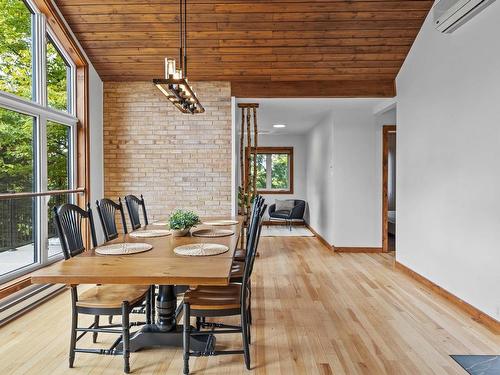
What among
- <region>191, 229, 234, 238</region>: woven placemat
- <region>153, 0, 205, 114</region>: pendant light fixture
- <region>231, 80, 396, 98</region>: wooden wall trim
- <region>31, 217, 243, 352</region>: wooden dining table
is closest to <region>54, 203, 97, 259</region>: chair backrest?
<region>31, 217, 243, 352</region>: wooden dining table

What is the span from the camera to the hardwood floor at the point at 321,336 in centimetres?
239

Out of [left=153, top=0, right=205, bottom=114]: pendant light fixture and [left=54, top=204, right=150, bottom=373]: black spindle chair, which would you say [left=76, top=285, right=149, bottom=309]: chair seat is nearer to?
[left=54, top=204, right=150, bottom=373]: black spindle chair

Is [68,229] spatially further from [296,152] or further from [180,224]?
[296,152]

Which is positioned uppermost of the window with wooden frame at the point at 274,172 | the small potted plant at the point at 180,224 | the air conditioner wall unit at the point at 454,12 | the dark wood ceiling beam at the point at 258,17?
the dark wood ceiling beam at the point at 258,17

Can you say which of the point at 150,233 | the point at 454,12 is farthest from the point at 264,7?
the point at 150,233

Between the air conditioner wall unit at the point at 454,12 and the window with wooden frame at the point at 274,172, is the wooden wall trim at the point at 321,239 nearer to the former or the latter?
the window with wooden frame at the point at 274,172

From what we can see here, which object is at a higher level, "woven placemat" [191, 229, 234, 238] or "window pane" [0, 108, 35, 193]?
"window pane" [0, 108, 35, 193]

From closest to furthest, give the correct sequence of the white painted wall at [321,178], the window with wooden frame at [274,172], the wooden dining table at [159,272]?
the wooden dining table at [159,272] < the white painted wall at [321,178] < the window with wooden frame at [274,172]

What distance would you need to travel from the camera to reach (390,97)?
207 inches

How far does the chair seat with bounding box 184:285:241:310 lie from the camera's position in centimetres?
231

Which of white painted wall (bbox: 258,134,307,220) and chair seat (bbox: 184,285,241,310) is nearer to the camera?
chair seat (bbox: 184,285,241,310)

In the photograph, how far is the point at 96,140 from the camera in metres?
5.16

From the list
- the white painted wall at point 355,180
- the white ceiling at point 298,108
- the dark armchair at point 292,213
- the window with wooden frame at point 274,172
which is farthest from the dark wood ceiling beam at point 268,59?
the window with wooden frame at point 274,172

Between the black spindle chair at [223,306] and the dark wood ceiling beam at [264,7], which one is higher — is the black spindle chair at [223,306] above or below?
below
